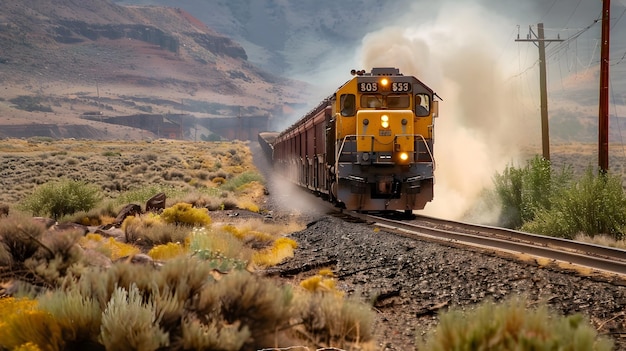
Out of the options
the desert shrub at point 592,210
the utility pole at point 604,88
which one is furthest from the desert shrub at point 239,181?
the desert shrub at point 592,210

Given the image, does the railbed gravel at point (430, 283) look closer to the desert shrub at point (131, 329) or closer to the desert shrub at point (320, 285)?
the desert shrub at point (320, 285)

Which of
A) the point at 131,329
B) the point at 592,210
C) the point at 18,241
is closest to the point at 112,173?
the point at 592,210

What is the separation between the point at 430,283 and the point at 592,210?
10.3 metres

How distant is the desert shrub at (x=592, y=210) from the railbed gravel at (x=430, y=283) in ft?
22.6

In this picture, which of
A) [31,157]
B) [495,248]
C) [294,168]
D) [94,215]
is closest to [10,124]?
[31,157]

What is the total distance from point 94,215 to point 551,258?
584 inches

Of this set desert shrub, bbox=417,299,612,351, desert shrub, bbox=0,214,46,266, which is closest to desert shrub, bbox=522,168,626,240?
desert shrub, bbox=417,299,612,351

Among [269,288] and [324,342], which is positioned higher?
[269,288]

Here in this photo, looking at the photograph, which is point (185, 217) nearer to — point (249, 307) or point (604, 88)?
point (249, 307)

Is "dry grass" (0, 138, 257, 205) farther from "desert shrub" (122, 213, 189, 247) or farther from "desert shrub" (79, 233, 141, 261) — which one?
"desert shrub" (79, 233, 141, 261)

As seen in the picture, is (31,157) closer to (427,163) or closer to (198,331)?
(427,163)

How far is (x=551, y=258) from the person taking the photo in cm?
957

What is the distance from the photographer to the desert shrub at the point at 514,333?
3590 millimetres

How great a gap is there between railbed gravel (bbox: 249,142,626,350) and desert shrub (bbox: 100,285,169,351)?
231cm
